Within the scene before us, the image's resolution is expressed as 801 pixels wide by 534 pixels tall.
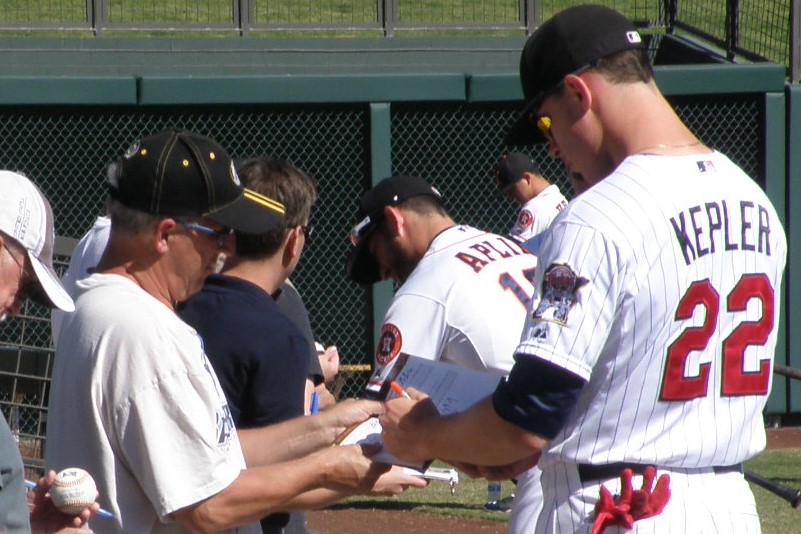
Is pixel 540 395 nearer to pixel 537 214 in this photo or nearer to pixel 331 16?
pixel 537 214

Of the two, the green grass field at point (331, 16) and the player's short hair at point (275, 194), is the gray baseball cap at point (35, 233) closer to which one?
the player's short hair at point (275, 194)

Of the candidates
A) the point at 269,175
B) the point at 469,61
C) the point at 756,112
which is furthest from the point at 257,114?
the point at 269,175

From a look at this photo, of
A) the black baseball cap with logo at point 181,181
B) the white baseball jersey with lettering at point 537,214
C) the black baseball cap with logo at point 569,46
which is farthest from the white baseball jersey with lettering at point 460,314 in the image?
the white baseball jersey with lettering at point 537,214

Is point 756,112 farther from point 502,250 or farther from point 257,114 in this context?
point 502,250

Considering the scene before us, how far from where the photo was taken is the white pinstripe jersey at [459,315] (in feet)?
14.4

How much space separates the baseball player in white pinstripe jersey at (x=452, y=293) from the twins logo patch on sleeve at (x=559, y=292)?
1735 mm

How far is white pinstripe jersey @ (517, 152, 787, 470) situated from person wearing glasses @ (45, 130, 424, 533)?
2.16 ft

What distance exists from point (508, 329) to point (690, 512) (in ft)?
5.87

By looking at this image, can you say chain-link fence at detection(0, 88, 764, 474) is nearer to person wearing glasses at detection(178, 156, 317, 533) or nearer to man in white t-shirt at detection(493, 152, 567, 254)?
man in white t-shirt at detection(493, 152, 567, 254)

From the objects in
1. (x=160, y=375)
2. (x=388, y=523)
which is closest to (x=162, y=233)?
(x=160, y=375)

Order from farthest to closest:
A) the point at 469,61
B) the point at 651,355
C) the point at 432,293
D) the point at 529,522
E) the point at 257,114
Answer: the point at 469,61 → the point at 257,114 → the point at 529,522 → the point at 432,293 → the point at 651,355

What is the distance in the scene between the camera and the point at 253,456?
3182 millimetres

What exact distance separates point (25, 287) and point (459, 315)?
2011 millimetres
